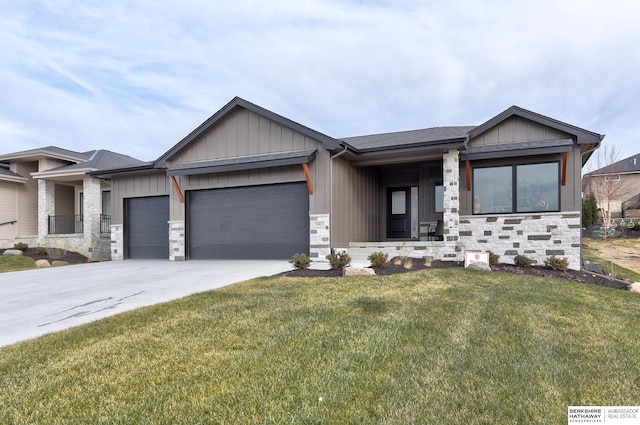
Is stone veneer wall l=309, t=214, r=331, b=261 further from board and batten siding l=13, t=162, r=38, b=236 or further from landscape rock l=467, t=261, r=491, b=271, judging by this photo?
board and batten siding l=13, t=162, r=38, b=236

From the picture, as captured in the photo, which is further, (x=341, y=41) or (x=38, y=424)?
(x=341, y=41)

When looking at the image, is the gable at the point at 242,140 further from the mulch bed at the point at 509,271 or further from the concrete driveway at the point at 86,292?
the mulch bed at the point at 509,271

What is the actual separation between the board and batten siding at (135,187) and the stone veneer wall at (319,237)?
5.99 metres

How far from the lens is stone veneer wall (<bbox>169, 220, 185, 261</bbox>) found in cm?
1227

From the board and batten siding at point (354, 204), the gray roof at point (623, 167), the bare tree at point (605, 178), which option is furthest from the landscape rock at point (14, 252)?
the gray roof at point (623, 167)

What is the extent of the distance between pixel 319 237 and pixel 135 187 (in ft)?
26.8

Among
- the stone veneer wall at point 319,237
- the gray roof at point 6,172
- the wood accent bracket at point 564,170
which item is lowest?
the stone veneer wall at point 319,237

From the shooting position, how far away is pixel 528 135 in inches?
403

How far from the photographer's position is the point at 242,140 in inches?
456

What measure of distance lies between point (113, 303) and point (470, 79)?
17.8 metres

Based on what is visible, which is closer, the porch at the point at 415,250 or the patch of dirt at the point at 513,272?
the patch of dirt at the point at 513,272

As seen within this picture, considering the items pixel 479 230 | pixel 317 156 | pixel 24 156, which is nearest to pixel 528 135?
pixel 479 230

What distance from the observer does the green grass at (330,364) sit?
2273mm

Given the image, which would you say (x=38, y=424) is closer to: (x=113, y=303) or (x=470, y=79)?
(x=113, y=303)
